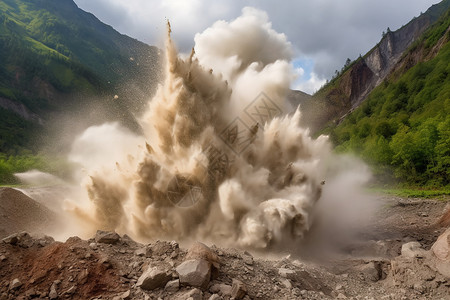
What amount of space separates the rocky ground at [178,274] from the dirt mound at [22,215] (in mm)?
6503

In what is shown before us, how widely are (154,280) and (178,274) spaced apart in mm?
608

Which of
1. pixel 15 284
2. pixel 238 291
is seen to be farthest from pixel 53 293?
pixel 238 291

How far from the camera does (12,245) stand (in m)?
8.58

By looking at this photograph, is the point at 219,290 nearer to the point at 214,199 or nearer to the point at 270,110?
the point at 214,199

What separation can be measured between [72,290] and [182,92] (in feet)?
34.1

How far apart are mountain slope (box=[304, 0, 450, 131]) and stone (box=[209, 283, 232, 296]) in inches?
6368

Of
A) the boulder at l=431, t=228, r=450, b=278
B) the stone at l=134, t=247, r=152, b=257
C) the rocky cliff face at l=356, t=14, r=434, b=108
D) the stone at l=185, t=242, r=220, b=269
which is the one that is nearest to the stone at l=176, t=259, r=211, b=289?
the stone at l=185, t=242, r=220, b=269

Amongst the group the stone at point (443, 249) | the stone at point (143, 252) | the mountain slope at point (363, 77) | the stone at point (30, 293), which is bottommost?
the stone at point (30, 293)

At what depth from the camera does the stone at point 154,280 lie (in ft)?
23.1

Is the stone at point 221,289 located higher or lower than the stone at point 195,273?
lower

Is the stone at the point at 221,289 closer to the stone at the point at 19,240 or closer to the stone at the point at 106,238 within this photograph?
the stone at the point at 106,238

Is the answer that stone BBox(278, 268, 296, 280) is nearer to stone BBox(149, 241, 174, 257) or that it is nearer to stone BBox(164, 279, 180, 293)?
stone BBox(149, 241, 174, 257)

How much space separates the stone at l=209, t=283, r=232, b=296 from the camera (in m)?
7.04

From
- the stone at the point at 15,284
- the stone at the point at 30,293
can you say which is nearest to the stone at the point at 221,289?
the stone at the point at 30,293
